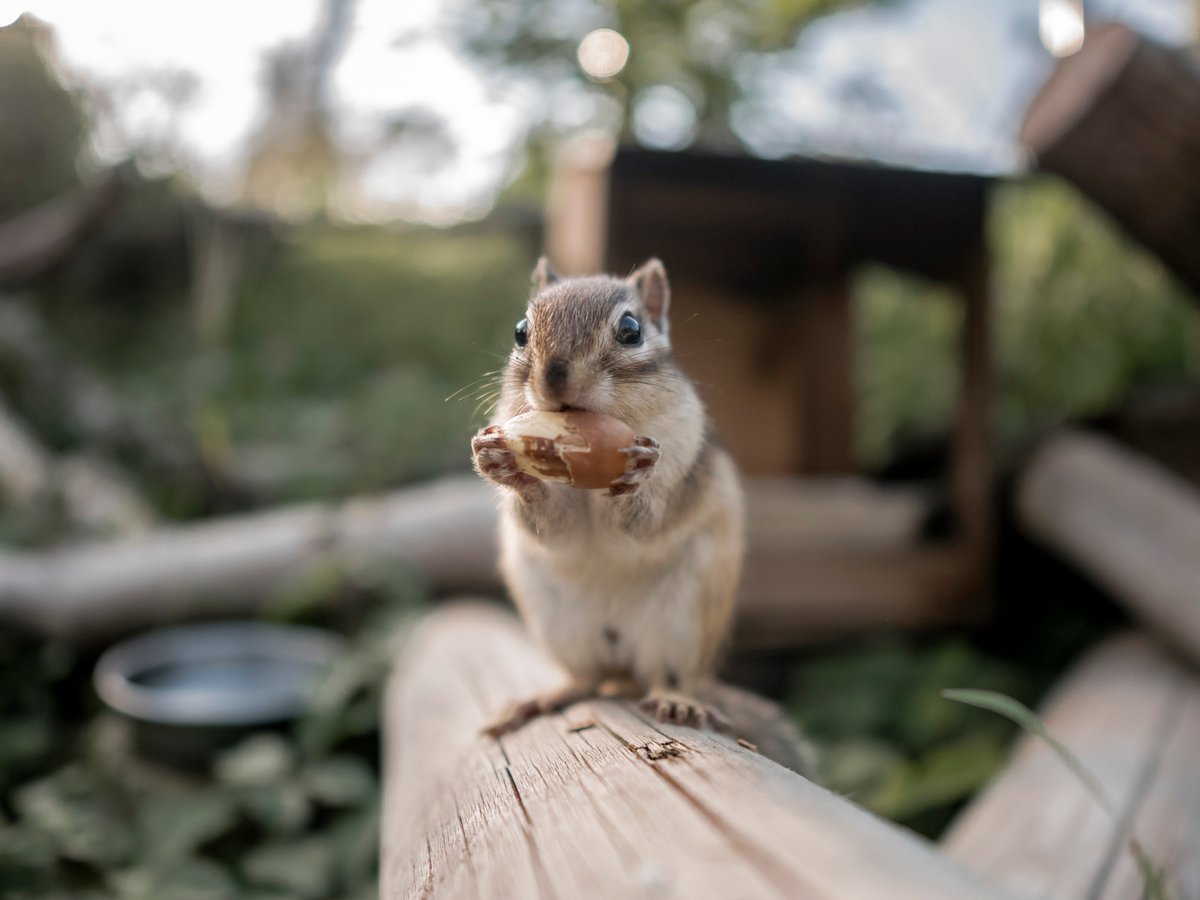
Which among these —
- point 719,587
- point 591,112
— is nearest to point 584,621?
point 719,587

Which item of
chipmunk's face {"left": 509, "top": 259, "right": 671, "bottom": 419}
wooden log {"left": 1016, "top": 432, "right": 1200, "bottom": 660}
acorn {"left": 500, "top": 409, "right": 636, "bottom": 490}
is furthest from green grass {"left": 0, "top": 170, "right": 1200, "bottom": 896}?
wooden log {"left": 1016, "top": 432, "right": 1200, "bottom": 660}

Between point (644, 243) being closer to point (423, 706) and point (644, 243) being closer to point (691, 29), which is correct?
point (423, 706)

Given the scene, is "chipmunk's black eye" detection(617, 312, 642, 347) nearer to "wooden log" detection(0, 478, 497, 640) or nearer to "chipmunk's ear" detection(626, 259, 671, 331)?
"chipmunk's ear" detection(626, 259, 671, 331)

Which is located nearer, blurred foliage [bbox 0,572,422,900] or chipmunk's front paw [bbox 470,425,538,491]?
chipmunk's front paw [bbox 470,425,538,491]

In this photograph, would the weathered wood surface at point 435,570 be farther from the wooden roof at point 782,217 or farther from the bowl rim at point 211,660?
the wooden roof at point 782,217

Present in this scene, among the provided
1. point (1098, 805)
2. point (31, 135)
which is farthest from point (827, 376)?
point (31, 135)

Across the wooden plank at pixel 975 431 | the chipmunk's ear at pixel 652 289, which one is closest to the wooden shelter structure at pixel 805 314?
the wooden plank at pixel 975 431
